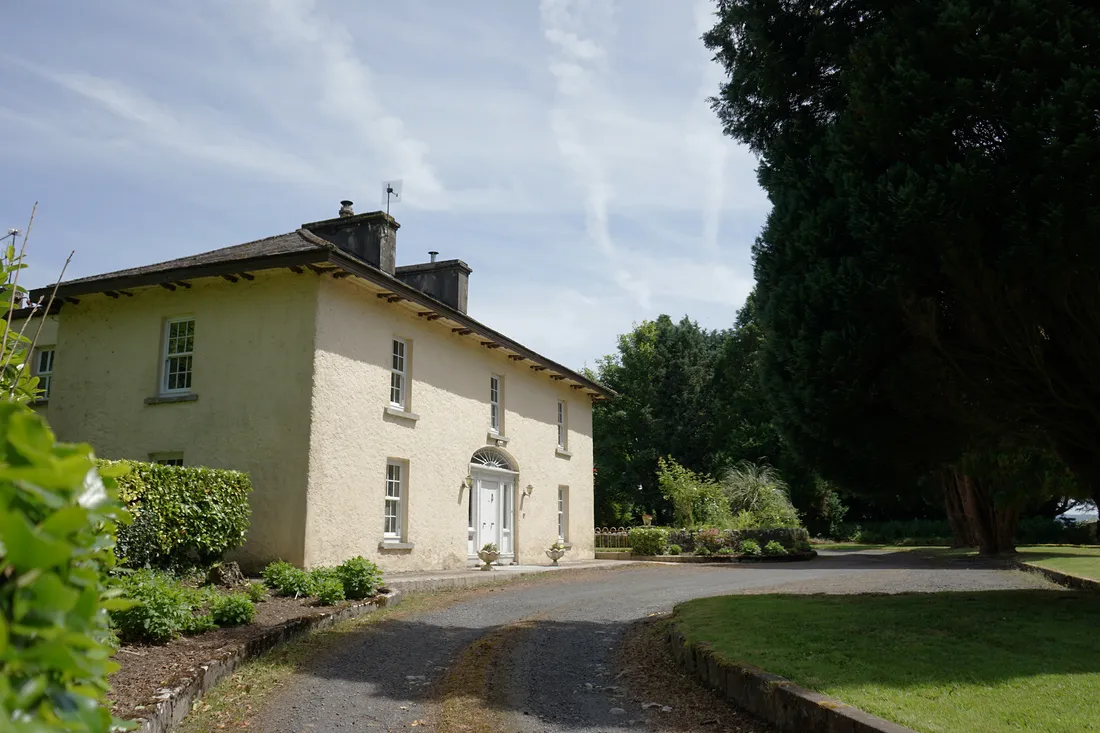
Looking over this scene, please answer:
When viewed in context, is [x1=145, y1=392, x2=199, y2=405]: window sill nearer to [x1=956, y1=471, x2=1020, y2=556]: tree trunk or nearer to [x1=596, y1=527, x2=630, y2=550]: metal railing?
[x1=596, y1=527, x2=630, y2=550]: metal railing

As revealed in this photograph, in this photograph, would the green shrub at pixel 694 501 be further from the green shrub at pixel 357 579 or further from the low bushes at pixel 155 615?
the low bushes at pixel 155 615

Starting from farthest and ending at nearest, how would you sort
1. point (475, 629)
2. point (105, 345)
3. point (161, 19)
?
point (105, 345) → point (475, 629) → point (161, 19)

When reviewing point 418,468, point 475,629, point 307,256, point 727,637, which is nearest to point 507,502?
point 418,468

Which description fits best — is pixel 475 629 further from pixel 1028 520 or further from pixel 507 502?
pixel 1028 520

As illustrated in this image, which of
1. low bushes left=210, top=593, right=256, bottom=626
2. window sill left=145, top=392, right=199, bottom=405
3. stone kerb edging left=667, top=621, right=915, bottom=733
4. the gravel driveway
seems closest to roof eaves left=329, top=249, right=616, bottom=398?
window sill left=145, top=392, right=199, bottom=405

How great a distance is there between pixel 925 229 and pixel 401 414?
36.4ft

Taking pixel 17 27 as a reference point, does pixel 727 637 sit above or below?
below

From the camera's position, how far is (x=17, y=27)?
7016 mm

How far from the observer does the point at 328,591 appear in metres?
11.1

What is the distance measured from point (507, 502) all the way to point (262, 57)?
1394 centimetres

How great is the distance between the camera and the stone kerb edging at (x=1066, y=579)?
1269 centimetres

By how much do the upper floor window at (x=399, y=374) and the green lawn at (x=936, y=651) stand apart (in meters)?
8.66

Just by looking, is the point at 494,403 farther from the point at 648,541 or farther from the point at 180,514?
the point at 180,514

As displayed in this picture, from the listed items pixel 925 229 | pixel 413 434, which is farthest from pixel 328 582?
pixel 925 229
